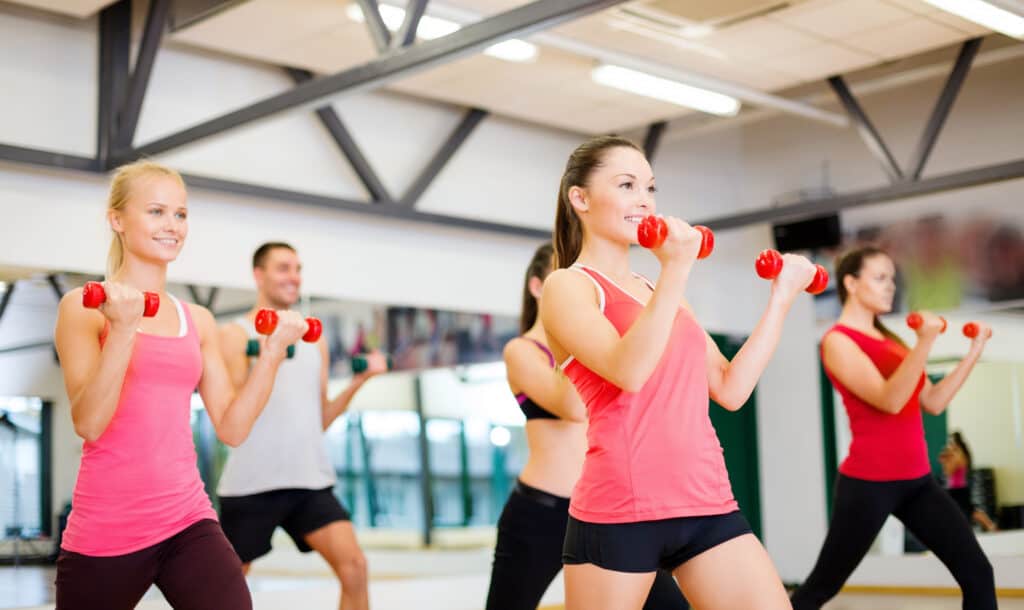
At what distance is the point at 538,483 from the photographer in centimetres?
337

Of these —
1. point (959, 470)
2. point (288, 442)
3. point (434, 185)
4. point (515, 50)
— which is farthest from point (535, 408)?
point (959, 470)

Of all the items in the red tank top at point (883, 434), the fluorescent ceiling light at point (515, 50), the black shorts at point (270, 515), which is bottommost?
the black shorts at point (270, 515)

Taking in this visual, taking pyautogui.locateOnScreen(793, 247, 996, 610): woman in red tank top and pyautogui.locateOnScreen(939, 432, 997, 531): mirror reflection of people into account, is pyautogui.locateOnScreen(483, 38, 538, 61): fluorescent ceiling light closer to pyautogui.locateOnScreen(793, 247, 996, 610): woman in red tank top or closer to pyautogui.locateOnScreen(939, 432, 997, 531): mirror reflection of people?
pyautogui.locateOnScreen(793, 247, 996, 610): woman in red tank top

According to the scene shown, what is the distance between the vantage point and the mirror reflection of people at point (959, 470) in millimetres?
7949

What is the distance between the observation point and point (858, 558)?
4.09m

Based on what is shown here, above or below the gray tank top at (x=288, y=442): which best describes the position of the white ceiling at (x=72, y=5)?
above

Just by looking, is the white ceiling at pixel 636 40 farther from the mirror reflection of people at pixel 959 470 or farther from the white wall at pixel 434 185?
the mirror reflection of people at pixel 959 470

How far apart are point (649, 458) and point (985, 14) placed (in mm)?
4544

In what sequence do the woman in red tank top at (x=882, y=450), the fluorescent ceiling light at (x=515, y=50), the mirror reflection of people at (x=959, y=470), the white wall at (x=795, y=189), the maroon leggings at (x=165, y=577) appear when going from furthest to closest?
the white wall at (x=795, y=189), the mirror reflection of people at (x=959, y=470), the fluorescent ceiling light at (x=515, y=50), the woman in red tank top at (x=882, y=450), the maroon leggings at (x=165, y=577)

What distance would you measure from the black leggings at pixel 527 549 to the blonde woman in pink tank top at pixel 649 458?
3.04 feet

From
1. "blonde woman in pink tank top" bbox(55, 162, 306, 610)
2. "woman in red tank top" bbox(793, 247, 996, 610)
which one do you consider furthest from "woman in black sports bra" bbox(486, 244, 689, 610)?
"woman in red tank top" bbox(793, 247, 996, 610)

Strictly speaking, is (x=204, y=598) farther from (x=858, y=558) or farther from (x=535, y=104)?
(x=535, y=104)

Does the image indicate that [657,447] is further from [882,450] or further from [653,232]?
[882,450]

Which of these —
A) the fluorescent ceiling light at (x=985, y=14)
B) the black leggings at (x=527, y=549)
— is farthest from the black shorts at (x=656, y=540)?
the fluorescent ceiling light at (x=985, y=14)
